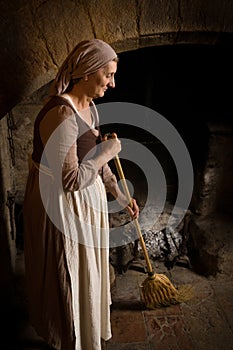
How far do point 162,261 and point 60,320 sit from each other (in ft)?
4.18

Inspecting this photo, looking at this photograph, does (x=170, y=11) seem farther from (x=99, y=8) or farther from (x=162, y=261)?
(x=162, y=261)

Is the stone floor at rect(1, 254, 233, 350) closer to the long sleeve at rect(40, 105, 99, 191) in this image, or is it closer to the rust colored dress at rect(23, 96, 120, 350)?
the rust colored dress at rect(23, 96, 120, 350)

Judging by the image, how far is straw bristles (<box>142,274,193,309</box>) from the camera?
7.93 ft

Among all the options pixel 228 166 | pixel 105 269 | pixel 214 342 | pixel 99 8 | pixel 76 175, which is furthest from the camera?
pixel 228 166

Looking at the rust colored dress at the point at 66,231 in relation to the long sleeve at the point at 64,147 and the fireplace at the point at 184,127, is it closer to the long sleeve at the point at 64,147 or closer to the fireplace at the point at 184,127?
the long sleeve at the point at 64,147

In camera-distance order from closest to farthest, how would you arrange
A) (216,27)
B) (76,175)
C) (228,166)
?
(76,175) < (216,27) < (228,166)

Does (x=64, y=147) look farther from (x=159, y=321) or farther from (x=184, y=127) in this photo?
(x=184, y=127)

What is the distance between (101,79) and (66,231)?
0.68 m

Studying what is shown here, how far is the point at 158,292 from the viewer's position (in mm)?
2430

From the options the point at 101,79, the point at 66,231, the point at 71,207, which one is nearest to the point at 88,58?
the point at 101,79

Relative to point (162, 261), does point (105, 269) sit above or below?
above

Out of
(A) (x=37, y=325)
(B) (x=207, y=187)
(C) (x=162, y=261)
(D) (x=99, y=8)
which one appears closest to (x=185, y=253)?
(C) (x=162, y=261)

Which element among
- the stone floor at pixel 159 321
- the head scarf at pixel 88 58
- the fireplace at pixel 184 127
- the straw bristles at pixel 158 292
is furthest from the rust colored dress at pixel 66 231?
the fireplace at pixel 184 127

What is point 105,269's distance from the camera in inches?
76.7
